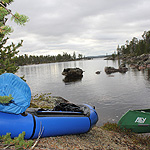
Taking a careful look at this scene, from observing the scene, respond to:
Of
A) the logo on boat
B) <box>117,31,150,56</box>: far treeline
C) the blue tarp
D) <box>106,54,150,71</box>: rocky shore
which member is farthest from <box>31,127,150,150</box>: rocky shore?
<box>117,31,150,56</box>: far treeline

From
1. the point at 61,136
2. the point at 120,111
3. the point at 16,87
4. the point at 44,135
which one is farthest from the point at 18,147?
the point at 120,111

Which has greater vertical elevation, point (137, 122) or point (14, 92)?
point (14, 92)

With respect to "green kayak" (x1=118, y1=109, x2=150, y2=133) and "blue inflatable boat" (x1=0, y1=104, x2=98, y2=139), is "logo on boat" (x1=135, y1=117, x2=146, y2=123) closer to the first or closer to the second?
"green kayak" (x1=118, y1=109, x2=150, y2=133)

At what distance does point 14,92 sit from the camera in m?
5.05

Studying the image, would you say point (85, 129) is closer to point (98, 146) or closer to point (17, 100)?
point (98, 146)

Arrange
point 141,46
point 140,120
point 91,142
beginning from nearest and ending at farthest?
point 91,142 → point 140,120 → point 141,46

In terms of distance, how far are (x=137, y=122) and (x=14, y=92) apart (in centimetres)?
749

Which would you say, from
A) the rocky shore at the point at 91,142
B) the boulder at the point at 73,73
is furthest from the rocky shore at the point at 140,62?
the rocky shore at the point at 91,142

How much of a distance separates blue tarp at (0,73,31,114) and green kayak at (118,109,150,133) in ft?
22.1

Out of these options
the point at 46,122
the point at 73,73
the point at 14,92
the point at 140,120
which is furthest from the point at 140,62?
the point at 14,92

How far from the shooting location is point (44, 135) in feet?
19.6

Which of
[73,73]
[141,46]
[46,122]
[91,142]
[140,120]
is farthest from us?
[141,46]

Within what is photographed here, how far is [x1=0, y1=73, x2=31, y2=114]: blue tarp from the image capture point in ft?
16.3

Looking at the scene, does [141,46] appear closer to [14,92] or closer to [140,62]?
[140,62]
